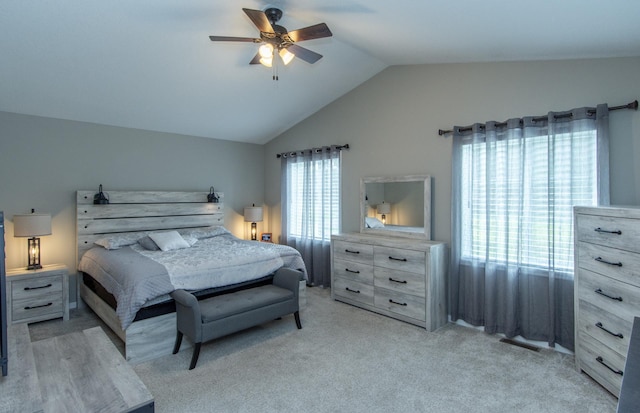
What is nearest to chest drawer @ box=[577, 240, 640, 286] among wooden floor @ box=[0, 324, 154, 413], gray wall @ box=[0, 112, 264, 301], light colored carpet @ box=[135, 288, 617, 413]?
light colored carpet @ box=[135, 288, 617, 413]

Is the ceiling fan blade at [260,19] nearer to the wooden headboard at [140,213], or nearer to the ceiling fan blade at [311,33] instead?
the ceiling fan blade at [311,33]

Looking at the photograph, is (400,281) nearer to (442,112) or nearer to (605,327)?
(605,327)

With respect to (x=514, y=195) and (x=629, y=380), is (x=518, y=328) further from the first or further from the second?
(x=629, y=380)

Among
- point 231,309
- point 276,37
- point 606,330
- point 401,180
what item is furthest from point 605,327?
point 276,37

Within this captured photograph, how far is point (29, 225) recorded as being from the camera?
358cm

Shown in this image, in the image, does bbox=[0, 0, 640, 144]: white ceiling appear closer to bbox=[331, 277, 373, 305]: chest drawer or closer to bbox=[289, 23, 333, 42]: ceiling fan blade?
bbox=[289, 23, 333, 42]: ceiling fan blade

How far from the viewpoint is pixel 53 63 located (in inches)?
125

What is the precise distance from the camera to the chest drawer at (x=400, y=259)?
3.49m

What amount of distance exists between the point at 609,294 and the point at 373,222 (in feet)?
8.24

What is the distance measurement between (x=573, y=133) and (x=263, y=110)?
366 cm

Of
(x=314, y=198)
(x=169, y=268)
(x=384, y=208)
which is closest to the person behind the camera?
(x=169, y=268)

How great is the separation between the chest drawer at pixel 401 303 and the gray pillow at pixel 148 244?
273cm

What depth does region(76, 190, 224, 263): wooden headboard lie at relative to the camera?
4.25 metres

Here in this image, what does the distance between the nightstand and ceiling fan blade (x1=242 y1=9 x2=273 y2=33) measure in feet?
11.3
